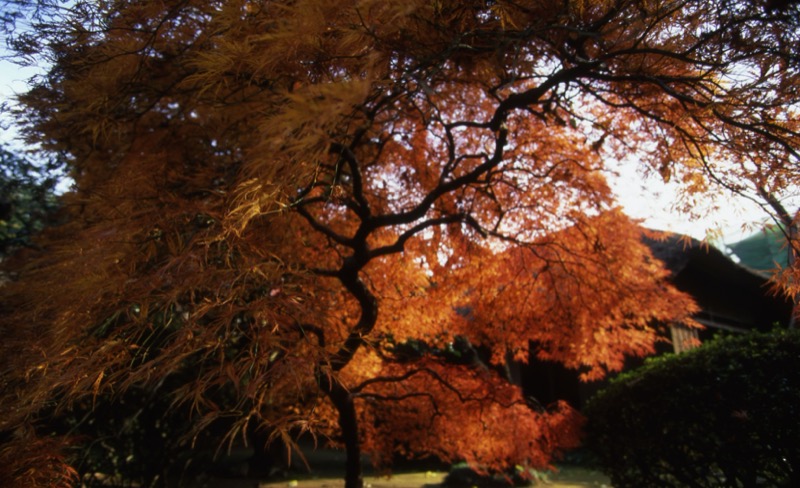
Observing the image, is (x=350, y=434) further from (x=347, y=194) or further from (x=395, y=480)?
(x=395, y=480)

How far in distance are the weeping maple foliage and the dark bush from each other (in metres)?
0.58

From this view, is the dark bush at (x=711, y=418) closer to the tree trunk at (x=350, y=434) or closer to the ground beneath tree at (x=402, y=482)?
the tree trunk at (x=350, y=434)

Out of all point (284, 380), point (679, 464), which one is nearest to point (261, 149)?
point (284, 380)

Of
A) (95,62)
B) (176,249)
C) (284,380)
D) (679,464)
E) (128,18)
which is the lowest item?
(679,464)

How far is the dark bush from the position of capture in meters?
3.78

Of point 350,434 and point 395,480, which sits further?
point 395,480

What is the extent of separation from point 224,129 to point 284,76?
6.04ft

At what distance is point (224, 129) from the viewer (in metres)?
4.67

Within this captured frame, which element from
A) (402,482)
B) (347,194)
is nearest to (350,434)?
(347,194)

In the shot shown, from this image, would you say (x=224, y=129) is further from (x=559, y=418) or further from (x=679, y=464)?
(x=679, y=464)

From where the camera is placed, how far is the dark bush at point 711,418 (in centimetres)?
378

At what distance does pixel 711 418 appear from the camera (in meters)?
4.21

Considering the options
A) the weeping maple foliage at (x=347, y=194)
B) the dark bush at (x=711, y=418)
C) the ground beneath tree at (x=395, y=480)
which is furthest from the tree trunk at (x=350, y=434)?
the dark bush at (x=711, y=418)

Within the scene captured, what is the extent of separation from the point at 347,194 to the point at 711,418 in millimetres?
3877
